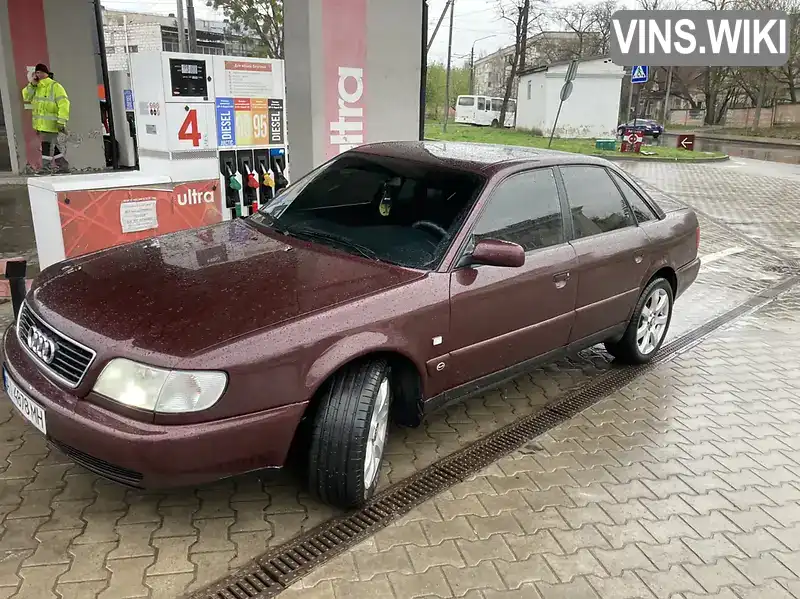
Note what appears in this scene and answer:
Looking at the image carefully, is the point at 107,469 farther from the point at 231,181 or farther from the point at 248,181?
the point at 248,181

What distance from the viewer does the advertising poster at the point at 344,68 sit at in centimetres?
655

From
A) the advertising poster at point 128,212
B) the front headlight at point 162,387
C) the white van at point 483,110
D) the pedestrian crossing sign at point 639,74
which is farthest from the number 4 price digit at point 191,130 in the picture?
the white van at point 483,110

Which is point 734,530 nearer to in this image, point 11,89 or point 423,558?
point 423,558

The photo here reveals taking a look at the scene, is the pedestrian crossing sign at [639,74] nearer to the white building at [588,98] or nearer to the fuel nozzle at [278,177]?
the white building at [588,98]

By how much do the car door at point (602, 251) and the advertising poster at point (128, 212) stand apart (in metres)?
3.35

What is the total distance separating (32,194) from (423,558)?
4.80 m

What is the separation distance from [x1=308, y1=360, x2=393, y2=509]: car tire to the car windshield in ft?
2.35

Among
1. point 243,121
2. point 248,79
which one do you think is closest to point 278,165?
point 243,121

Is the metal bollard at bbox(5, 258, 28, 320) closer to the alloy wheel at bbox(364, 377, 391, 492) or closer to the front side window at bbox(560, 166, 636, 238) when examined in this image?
the alloy wheel at bbox(364, 377, 391, 492)

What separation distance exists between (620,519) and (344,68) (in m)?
Answer: 5.17

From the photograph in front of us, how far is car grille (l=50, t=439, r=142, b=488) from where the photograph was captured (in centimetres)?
257

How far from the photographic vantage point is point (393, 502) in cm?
324

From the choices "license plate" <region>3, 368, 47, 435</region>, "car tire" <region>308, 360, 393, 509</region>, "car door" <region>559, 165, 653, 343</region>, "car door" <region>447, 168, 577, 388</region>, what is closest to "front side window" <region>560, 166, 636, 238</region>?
"car door" <region>559, 165, 653, 343</region>

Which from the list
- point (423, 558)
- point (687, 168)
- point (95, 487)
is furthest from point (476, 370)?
point (687, 168)
